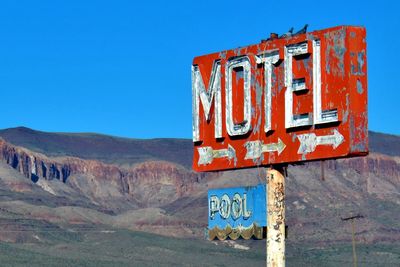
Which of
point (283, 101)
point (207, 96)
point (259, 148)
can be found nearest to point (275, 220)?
point (259, 148)

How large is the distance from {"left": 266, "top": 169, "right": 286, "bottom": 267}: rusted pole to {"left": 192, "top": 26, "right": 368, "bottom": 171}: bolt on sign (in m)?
0.41

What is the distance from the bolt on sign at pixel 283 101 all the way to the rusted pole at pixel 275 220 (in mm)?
406

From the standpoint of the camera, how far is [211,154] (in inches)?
971

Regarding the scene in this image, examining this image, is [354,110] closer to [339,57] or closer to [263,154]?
[339,57]

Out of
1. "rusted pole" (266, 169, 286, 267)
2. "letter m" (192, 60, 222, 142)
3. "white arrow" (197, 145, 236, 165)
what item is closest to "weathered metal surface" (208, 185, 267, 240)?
"rusted pole" (266, 169, 286, 267)

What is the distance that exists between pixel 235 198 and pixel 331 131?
268 cm

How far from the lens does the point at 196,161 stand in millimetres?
25047

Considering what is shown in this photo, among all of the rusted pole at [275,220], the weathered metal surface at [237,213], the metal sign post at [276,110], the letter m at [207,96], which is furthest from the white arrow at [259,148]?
the letter m at [207,96]

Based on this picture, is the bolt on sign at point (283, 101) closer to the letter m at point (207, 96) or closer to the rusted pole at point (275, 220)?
the letter m at point (207, 96)

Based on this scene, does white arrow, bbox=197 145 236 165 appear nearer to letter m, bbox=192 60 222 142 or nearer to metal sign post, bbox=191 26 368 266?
metal sign post, bbox=191 26 368 266

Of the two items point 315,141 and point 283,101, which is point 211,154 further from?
point 315,141

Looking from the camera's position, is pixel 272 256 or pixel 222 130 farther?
pixel 222 130

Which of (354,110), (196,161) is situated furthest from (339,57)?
(196,161)

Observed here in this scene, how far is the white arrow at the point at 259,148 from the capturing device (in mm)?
23141
